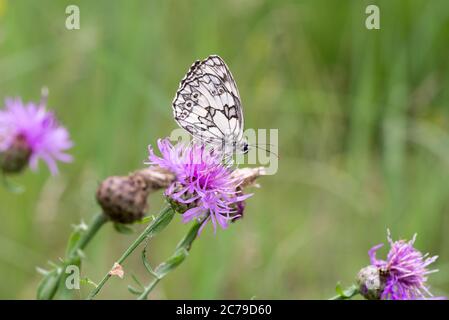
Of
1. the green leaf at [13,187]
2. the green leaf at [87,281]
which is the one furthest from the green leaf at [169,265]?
the green leaf at [13,187]

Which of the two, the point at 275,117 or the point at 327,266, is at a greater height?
the point at 275,117

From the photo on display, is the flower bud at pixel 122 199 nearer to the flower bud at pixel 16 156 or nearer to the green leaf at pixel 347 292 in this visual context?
the flower bud at pixel 16 156

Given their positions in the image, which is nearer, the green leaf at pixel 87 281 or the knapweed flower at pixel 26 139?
the green leaf at pixel 87 281

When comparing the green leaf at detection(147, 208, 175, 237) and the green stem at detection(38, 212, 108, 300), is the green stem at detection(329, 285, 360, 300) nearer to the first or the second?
the green leaf at detection(147, 208, 175, 237)

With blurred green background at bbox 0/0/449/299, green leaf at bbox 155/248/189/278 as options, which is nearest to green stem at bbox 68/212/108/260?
green leaf at bbox 155/248/189/278

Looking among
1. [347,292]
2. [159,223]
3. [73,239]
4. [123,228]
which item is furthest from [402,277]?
[73,239]
